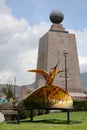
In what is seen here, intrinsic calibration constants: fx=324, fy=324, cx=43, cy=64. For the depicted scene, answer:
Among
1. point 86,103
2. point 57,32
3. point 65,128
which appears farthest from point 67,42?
point 65,128

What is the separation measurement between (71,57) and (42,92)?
24577mm

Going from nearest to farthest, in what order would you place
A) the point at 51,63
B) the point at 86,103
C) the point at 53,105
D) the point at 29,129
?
the point at 29,129 < the point at 53,105 < the point at 86,103 < the point at 51,63

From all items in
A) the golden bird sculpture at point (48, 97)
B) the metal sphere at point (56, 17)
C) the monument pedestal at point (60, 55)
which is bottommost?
the golden bird sculpture at point (48, 97)

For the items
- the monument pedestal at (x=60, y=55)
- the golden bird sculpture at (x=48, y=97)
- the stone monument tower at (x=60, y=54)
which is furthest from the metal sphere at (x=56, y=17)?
the golden bird sculpture at (x=48, y=97)

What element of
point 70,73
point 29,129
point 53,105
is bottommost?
point 29,129

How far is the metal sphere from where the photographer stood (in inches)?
1657

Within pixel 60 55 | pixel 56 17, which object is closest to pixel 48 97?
pixel 60 55

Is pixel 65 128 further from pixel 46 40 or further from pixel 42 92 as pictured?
pixel 46 40

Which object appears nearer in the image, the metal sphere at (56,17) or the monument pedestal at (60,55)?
the monument pedestal at (60,55)

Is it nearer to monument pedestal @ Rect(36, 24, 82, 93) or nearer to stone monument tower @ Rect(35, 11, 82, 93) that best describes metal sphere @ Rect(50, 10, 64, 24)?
stone monument tower @ Rect(35, 11, 82, 93)

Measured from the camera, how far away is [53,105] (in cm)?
1692

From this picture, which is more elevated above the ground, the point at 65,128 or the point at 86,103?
the point at 86,103

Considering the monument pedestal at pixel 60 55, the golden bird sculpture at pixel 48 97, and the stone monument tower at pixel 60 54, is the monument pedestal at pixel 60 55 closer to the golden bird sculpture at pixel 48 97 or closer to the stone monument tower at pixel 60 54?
the stone monument tower at pixel 60 54

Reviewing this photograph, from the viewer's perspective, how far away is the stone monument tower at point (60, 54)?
4000 centimetres
